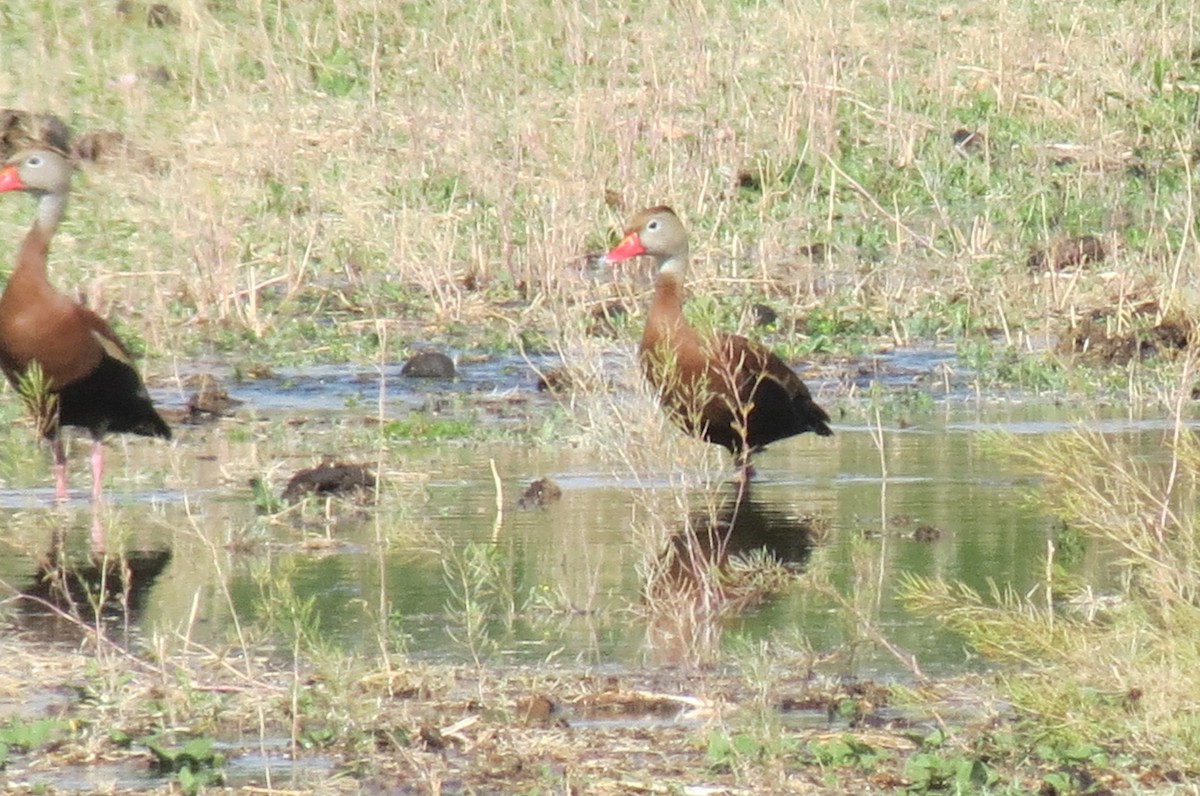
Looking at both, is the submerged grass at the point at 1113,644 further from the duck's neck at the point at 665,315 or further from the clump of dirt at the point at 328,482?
the duck's neck at the point at 665,315

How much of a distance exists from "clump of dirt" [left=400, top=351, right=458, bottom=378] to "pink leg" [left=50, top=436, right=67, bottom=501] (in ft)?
8.14

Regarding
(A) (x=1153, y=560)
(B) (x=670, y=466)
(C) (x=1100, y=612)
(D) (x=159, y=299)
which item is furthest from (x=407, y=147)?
(A) (x=1153, y=560)

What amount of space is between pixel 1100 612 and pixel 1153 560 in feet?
3.72

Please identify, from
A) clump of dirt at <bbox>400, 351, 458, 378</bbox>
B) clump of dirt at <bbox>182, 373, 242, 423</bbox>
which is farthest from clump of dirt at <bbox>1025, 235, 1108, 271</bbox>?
clump of dirt at <bbox>182, 373, 242, 423</bbox>

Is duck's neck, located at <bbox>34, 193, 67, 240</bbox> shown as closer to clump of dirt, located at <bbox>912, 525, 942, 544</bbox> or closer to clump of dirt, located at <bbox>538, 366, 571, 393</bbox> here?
clump of dirt, located at <bbox>538, 366, 571, 393</bbox>

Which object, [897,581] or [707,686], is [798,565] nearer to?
[897,581]

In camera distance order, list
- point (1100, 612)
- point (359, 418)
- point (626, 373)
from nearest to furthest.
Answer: point (1100, 612) < point (626, 373) < point (359, 418)

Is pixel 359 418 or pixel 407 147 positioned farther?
pixel 407 147

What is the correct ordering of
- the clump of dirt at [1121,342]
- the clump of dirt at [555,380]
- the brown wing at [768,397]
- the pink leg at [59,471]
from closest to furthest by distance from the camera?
the pink leg at [59,471]
the brown wing at [768,397]
the clump of dirt at [555,380]
the clump of dirt at [1121,342]

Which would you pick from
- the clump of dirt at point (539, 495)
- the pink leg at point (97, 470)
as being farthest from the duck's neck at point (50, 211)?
the clump of dirt at point (539, 495)

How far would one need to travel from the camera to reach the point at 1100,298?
39.3 feet

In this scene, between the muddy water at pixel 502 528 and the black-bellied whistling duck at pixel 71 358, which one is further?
the black-bellied whistling duck at pixel 71 358

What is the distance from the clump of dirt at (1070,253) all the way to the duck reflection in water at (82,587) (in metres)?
6.66

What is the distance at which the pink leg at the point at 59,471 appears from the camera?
27.7ft
